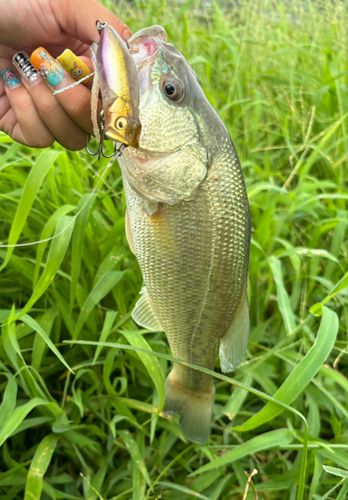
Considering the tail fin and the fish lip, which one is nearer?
the fish lip

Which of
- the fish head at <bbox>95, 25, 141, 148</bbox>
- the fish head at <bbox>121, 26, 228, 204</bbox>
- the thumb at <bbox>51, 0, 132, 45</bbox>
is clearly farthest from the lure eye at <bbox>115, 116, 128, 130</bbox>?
the thumb at <bbox>51, 0, 132, 45</bbox>

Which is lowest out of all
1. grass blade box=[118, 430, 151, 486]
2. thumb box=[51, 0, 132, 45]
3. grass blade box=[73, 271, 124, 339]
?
grass blade box=[118, 430, 151, 486]

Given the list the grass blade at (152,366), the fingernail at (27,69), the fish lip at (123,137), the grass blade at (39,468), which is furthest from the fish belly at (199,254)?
the grass blade at (39,468)

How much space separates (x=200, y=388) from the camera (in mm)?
1413

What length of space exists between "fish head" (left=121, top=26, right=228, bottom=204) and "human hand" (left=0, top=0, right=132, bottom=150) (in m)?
0.20

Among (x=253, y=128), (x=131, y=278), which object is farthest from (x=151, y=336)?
(x=253, y=128)

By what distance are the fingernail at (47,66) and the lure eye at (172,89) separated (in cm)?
27

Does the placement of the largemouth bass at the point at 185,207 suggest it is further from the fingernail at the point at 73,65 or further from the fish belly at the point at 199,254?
the fingernail at the point at 73,65

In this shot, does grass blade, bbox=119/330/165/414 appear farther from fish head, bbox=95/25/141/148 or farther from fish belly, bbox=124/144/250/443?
fish head, bbox=95/25/141/148

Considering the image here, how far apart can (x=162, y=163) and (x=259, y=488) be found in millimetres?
1137

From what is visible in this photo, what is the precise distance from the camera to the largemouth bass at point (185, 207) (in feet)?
3.67

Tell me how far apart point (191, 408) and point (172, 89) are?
95 centimetres

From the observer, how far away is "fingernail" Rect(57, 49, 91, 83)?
3.76 feet

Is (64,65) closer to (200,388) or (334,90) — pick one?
(200,388)
